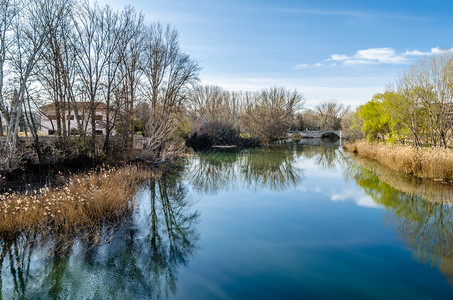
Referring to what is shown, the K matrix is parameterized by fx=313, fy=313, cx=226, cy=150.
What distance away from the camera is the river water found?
5340mm

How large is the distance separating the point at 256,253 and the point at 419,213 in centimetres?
608

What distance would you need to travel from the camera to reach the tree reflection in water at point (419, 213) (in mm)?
6763

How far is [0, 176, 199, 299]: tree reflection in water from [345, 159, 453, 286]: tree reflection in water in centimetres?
513

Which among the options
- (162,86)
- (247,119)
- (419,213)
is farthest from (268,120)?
(419,213)

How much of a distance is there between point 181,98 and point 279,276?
2067cm

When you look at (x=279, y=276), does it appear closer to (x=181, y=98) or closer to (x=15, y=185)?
(x=15, y=185)

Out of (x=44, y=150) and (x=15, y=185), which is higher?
(x=44, y=150)

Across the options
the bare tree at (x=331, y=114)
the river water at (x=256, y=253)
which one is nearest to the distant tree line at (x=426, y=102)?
the river water at (x=256, y=253)

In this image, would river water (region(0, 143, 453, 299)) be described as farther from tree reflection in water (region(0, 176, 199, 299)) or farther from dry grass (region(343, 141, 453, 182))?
dry grass (region(343, 141, 453, 182))

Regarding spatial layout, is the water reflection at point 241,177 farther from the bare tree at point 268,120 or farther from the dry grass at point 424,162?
the bare tree at point 268,120

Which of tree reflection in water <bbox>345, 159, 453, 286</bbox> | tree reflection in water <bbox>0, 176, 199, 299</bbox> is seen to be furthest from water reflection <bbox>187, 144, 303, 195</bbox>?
tree reflection in water <bbox>0, 176, 199, 299</bbox>

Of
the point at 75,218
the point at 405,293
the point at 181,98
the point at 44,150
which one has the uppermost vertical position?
the point at 181,98

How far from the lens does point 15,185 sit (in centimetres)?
1157

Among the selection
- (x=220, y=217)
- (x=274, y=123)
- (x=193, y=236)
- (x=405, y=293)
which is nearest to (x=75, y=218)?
(x=193, y=236)
